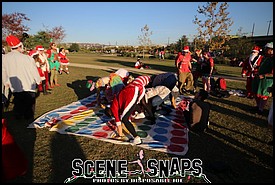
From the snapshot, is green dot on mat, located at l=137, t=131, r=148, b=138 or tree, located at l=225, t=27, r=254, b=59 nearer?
green dot on mat, located at l=137, t=131, r=148, b=138

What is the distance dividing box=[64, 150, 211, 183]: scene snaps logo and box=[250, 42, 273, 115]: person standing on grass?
3.10 meters

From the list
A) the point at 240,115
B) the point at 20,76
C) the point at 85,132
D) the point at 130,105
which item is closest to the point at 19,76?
the point at 20,76

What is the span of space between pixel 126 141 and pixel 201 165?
1443mm

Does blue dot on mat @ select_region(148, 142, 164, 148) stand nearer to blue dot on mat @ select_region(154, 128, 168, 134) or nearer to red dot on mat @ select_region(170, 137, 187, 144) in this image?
red dot on mat @ select_region(170, 137, 187, 144)

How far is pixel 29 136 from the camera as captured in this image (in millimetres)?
3785

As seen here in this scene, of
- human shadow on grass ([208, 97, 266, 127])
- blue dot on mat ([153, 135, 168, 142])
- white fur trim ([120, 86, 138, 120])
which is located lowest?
blue dot on mat ([153, 135, 168, 142])

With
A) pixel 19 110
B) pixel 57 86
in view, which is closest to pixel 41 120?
pixel 19 110

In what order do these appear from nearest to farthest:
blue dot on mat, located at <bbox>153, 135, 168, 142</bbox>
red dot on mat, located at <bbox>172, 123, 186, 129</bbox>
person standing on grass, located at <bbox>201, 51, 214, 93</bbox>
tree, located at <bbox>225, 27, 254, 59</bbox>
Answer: blue dot on mat, located at <bbox>153, 135, 168, 142</bbox>
red dot on mat, located at <bbox>172, 123, 186, 129</bbox>
person standing on grass, located at <bbox>201, 51, 214, 93</bbox>
tree, located at <bbox>225, 27, 254, 59</bbox>

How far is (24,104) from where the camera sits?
4523 mm

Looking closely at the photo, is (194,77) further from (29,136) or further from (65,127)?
(29,136)

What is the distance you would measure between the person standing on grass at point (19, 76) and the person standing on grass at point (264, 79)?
18.5 ft

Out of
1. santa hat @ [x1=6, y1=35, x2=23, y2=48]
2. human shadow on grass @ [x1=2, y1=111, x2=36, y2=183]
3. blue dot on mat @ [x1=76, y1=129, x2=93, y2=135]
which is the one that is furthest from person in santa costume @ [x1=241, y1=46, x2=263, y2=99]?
santa hat @ [x1=6, y1=35, x2=23, y2=48]

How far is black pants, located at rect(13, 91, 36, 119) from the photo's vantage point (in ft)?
14.6

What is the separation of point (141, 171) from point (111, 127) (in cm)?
166
